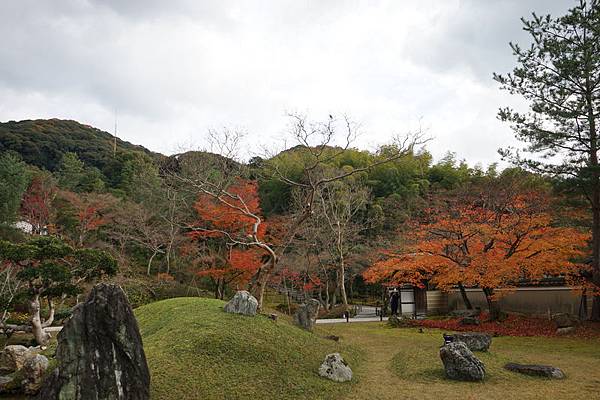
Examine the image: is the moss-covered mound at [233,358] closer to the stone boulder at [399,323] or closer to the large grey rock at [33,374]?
the large grey rock at [33,374]

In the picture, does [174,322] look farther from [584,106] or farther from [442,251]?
[584,106]

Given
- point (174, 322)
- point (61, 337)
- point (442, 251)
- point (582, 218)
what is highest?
point (582, 218)

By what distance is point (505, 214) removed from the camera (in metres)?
16.6

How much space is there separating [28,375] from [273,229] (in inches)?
594

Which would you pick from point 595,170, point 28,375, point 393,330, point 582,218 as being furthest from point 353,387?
point 582,218

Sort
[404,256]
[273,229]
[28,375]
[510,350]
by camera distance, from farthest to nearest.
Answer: [273,229], [404,256], [510,350], [28,375]

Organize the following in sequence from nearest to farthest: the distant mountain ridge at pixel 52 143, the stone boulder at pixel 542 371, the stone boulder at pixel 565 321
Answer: the stone boulder at pixel 542 371
the stone boulder at pixel 565 321
the distant mountain ridge at pixel 52 143

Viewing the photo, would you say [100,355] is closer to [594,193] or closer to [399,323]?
[399,323]

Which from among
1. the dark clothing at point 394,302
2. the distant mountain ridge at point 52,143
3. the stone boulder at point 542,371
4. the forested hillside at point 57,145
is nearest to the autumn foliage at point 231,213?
the dark clothing at point 394,302

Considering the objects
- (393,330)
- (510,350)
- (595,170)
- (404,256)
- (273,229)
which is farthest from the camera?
(273,229)

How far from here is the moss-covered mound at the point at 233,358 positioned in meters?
6.34

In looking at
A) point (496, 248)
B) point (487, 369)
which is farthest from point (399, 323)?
point (487, 369)

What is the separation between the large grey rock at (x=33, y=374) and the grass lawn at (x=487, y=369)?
5.04 m

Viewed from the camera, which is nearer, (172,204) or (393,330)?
(393,330)
